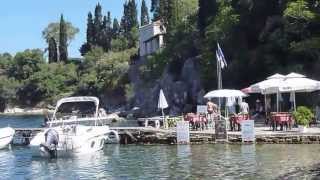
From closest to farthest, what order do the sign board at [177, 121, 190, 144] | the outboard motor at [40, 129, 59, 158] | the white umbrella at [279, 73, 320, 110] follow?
the outboard motor at [40, 129, 59, 158], the sign board at [177, 121, 190, 144], the white umbrella at [279, 73, 320, 110]

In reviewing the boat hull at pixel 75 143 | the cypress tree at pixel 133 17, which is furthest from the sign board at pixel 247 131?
the cypress tree at pixel 133 17

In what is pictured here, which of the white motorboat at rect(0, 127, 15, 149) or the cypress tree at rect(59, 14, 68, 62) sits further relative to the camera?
the cypress tree at rect(59, 14, 68, 62)

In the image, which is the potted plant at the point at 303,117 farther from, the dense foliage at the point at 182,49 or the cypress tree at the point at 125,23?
the cypress tree at the point at 125,23

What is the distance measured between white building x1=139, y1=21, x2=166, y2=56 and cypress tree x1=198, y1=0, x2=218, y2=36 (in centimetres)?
3372

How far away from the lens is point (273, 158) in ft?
99.9

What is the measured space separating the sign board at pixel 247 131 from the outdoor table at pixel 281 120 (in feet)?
7.84

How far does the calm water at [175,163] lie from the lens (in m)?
27.2

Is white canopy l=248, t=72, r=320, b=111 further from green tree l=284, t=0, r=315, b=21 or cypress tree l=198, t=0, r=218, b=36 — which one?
cypress tree l=198, t=0, r=218, b=36

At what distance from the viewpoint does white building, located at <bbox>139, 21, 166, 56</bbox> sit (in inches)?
4840

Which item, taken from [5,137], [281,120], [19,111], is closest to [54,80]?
[19,111]

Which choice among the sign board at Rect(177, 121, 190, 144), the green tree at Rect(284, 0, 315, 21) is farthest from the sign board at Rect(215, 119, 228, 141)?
the green tree at Rect(284, 0, 315, 21)

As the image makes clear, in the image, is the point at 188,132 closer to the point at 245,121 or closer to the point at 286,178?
the point at 245,121

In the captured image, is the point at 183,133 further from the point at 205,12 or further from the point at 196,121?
the point at 205,12

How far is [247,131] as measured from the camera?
119ft
